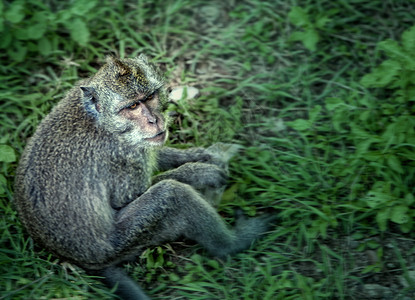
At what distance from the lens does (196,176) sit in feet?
15.9

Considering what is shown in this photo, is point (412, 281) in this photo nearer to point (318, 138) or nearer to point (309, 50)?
point (318, 138)

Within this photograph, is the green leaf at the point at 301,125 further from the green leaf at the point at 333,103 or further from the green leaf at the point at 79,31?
the green leaf at the point at 79,31

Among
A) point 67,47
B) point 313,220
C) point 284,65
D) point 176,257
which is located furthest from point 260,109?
point 67,47

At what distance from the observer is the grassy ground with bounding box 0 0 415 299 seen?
4.40 m

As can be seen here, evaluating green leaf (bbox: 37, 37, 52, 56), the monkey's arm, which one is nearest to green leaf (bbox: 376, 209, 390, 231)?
the monkey's arm

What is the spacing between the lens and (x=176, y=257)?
472 centimetres

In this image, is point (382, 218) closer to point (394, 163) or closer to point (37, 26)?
point (394, 163)

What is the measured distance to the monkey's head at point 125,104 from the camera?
14.4ft

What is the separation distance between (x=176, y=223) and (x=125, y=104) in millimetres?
1091

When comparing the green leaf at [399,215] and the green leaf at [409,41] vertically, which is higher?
the green leaf at [409,41]

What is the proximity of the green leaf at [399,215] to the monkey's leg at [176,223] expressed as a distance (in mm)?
1110

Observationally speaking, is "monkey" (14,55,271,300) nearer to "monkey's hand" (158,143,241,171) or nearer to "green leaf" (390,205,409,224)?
"monkey's hand" (158,143,241,171)

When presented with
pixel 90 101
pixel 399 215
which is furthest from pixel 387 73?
pixel 90 101

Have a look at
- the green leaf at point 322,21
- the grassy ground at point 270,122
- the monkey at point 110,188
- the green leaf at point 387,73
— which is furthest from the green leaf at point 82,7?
the green leaf at point 387,73
